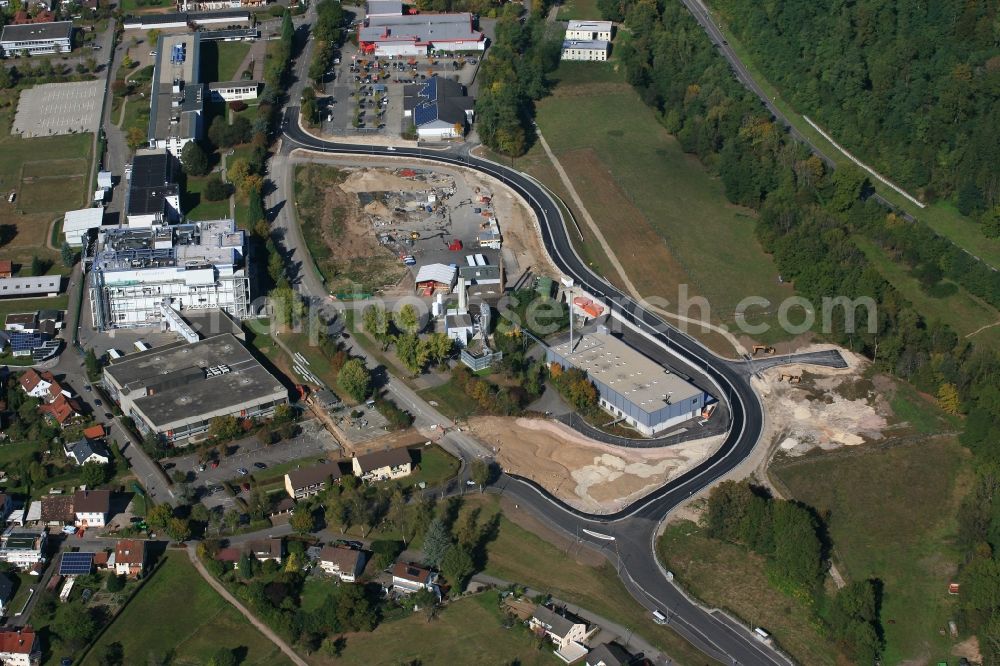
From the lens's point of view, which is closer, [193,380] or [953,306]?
[193,380]

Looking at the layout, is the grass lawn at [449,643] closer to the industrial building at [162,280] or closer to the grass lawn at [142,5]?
the industrial building at [162,280]

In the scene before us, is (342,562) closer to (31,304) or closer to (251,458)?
(251,458)

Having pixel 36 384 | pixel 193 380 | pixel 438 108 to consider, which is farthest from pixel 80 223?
pixel 438 108

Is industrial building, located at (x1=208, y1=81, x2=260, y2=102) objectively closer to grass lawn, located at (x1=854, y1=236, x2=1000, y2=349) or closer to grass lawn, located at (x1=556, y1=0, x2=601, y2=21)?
grass lawn, located at (x1=556, y1=0, x2=601, y2=21)

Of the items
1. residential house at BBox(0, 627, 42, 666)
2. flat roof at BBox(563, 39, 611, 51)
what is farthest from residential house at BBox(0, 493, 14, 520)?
flat roof at BBox(563, 39, 611, 51)

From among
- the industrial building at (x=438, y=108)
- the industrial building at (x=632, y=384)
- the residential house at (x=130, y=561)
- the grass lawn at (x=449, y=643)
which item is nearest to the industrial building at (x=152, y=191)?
the industrial building at (x=438, y=108)
